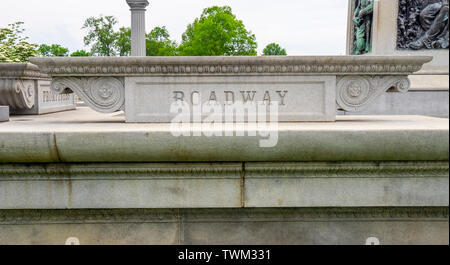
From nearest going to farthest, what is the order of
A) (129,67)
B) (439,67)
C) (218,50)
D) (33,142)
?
1. (33,142)
2. (129,67)
3. (439,67)
4. (218,50)

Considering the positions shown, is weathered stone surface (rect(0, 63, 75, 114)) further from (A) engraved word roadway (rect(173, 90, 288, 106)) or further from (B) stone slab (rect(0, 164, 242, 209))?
(A) engraved word roadway (rect(173, 90, 288, 106))

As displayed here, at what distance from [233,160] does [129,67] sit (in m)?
1.74

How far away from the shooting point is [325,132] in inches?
116

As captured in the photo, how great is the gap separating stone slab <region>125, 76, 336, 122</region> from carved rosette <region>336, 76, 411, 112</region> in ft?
0.49

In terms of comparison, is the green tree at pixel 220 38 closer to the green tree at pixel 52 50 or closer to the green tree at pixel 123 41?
the green tree at pixel 123 41

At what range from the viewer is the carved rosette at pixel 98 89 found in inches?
156

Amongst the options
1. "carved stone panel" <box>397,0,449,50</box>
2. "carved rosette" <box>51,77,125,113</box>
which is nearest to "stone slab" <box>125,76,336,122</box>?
"carved rosette" <box>51,77,125,113</box>

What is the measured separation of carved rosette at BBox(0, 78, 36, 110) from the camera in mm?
5082

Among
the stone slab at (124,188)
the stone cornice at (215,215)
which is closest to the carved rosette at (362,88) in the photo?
the stone cornice at (215,215)

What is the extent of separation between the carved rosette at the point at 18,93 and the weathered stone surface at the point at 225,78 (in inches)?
65.7

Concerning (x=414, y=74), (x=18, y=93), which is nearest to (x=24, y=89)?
(x=18, y=93)

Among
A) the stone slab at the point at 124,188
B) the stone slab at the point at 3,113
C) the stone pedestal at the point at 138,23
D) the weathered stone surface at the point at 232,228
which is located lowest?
the weathered stone surface at the point at 232,228
